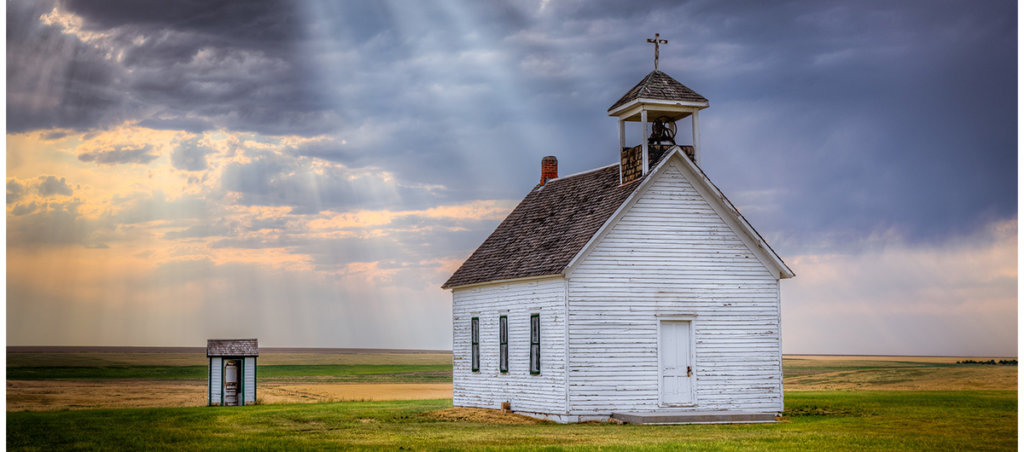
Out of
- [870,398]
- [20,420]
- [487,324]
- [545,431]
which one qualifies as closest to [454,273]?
[487,324]

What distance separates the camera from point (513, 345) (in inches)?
1133

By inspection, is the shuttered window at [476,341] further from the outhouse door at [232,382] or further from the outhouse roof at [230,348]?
the outhouse door at [232,382]

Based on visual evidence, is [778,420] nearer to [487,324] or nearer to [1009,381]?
[487,324]

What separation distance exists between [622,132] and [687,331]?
19.0 ft

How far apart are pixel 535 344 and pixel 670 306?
139 inches

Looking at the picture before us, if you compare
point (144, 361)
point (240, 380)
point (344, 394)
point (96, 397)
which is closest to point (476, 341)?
point (240, 380)

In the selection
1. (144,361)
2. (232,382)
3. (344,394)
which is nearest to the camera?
(232,382)

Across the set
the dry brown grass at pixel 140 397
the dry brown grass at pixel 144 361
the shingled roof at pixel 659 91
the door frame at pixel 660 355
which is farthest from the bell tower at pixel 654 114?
the dry brown grass at pixel 144 361

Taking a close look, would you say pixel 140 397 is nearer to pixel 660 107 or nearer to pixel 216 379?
pixel 216 379

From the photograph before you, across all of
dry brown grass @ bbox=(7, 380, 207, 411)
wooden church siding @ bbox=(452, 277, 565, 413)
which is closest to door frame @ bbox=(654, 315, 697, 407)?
wooden church siding @ bbox=(452, 277, 565, 413)

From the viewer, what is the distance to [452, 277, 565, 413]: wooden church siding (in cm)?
2641

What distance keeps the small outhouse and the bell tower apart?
15410 mm

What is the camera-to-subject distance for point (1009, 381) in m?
49.8

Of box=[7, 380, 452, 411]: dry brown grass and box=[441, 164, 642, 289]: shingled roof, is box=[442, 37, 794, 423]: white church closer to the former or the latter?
box=[441, 164, 642, 289]: shingled roof
